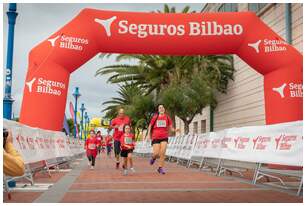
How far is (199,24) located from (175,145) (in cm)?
688

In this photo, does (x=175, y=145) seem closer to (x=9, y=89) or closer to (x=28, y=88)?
(x=28, y=88)

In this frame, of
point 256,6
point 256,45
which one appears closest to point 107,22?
point 256,45

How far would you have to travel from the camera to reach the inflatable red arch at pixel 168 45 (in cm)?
1349

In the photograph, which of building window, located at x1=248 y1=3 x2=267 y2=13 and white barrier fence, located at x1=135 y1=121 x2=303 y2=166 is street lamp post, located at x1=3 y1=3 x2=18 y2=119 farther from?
building window, located at x1=248 y1=3 x2=267 y2=13

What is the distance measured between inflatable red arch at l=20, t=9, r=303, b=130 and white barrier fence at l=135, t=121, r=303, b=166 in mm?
2678

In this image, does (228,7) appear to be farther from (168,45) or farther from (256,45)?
(168,45)

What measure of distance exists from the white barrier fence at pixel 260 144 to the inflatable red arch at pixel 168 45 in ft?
8.79

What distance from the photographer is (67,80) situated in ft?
45.6

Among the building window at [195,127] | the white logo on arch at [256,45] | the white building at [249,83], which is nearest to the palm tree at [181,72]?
the white building at [249,83]

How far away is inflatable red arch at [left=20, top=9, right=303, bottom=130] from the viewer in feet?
44.3

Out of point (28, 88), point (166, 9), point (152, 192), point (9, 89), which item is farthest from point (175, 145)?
point (166, 9)

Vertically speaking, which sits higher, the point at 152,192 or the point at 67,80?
the point at 67,80

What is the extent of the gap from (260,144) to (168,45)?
584 cm

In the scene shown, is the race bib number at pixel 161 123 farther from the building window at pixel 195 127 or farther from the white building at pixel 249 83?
the building window at pixel 195 127
